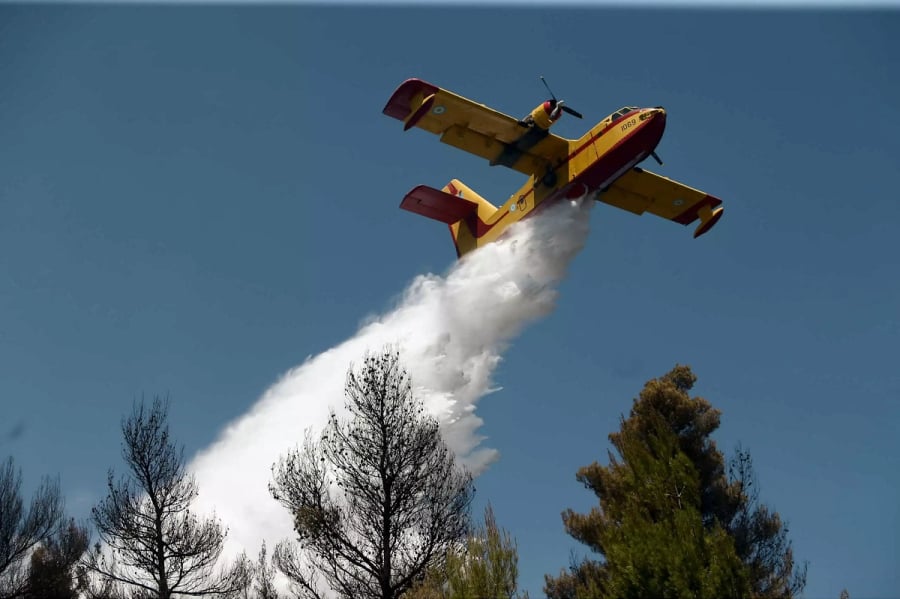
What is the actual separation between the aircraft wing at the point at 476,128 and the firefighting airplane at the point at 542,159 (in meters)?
0.03

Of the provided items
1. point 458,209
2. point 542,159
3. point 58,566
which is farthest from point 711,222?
point 58,566

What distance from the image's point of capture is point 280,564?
20.1 meters

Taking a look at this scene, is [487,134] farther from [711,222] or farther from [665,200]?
[711,222]

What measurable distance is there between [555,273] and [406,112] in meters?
8.48

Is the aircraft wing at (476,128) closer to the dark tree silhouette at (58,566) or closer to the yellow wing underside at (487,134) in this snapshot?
the yellow wing underside at (487,134)

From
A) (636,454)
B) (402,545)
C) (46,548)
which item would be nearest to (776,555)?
(636,454)

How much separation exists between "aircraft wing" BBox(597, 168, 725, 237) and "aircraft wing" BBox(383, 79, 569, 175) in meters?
4.49

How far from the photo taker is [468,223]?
36.8 metres

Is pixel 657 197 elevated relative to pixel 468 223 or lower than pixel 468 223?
lower

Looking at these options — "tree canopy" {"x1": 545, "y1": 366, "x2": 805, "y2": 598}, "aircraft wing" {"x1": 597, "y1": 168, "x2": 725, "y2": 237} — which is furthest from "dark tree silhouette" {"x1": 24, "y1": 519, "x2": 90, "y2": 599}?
"aircraft wing" {"x1": 597, "y1": 168, "x2": 725, "y2": 237}

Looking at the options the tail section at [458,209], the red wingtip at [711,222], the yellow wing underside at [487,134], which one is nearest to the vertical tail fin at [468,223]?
the tail section at [458,209]

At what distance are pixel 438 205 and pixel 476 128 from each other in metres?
5.80

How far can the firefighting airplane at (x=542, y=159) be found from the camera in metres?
28.2

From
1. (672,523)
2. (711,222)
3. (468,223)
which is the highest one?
(468,223)
